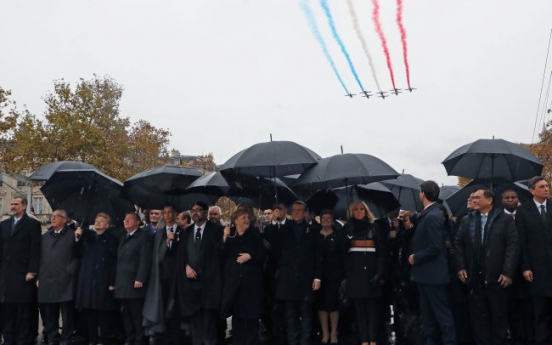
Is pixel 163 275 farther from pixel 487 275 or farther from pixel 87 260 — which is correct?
pixel 487 275

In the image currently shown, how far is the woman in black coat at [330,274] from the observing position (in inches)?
332

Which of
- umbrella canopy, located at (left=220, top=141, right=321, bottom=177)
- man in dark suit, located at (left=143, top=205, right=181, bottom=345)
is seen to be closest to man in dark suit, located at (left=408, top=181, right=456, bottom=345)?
umbrella canopy, located at (left=220, top=141, right=321, bottom=177)

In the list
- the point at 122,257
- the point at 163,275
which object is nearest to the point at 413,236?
the point at 163,275

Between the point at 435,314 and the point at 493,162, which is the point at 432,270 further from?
the point at 493,162

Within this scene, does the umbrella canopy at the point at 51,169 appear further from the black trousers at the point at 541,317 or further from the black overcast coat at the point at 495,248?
the black trousers at the point at 541,317

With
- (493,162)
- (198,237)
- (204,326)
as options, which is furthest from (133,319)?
(493,162)

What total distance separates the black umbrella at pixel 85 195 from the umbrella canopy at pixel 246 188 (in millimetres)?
1388

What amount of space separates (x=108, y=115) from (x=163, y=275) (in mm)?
27701

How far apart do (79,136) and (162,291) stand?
74.9 ft

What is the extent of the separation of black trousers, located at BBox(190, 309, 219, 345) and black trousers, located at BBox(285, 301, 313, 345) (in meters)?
1.04

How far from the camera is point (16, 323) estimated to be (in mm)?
9062

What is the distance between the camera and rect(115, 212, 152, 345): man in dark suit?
28.4 ft

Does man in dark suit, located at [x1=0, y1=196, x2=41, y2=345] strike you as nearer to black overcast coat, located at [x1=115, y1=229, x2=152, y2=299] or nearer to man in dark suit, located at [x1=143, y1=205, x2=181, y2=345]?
black overcast coat, located at [x1=115, y1=229, x2=152, y2=299]

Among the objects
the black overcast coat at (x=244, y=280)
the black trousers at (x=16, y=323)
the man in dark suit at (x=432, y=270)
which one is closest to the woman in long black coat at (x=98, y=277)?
the black trousers at (x=16, y=323)
